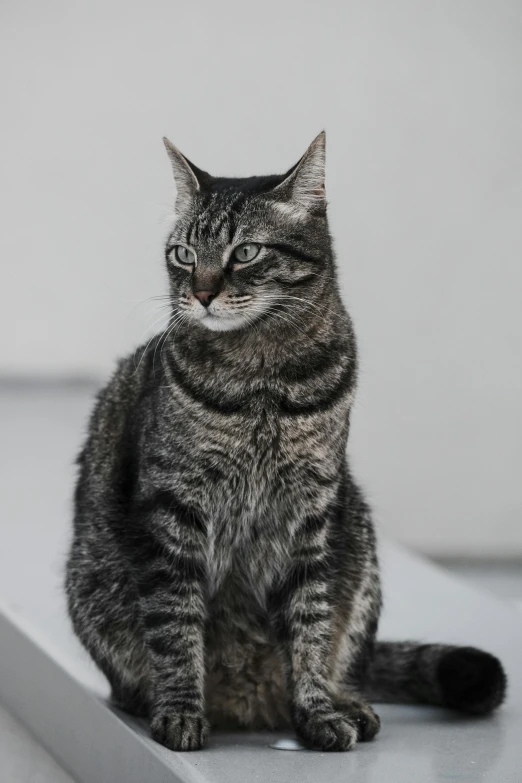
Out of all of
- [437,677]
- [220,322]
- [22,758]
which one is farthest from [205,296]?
[22,758]

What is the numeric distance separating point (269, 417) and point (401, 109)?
107 inches

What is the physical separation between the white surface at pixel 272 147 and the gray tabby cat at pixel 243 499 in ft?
7.43

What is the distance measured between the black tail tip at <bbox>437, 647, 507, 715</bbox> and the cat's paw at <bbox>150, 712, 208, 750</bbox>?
1.74ft

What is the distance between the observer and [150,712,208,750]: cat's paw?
5.72ft

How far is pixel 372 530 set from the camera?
2.08 m

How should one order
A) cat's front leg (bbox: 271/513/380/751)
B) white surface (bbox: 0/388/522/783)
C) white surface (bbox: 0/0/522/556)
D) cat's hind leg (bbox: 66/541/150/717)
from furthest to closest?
white surface (bbox: 0/0/522/556) < cat's hind leg (bbox: 66/541/150/717) < cat's front leg (bbox: 271/513/380/751) < white surface (bbox: 0/388/522/783)

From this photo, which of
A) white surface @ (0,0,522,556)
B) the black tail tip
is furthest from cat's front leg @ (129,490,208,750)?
white surface @ (0,0,522,556)

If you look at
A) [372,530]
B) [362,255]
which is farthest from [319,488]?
[362,255]

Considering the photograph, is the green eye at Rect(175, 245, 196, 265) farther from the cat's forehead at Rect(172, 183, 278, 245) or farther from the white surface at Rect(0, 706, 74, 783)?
the white surface at Rect(0, 706, 74, 783)

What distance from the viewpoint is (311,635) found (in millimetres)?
1837

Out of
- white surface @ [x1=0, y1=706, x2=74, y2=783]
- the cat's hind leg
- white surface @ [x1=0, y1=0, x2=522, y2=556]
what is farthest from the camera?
white surface @ [x1=0, y1=0, x2=522, y2=556]

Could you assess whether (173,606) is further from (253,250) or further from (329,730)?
(253,250)

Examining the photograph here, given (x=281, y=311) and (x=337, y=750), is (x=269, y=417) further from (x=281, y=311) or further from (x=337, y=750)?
(x=337, y=750)

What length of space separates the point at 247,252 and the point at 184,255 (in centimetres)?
12
